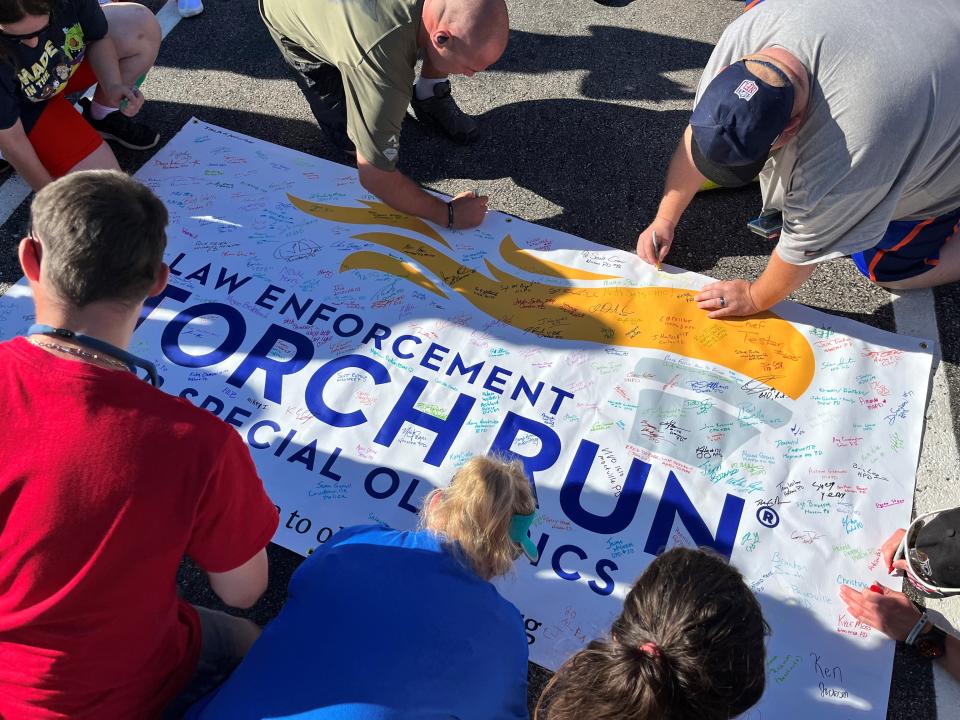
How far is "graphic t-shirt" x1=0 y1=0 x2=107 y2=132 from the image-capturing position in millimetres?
2285

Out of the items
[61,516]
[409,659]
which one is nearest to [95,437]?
[61,516]

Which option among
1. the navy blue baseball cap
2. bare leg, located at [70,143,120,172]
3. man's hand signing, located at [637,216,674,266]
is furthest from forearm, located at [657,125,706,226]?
bare leg, located at [70,143,120,172]

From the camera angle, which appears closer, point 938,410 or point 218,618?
point 218,618

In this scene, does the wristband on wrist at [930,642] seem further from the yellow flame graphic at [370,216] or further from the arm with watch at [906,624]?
the yellow flame graphic at [370,216]

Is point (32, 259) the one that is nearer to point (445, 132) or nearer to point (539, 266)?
point (539, 266)

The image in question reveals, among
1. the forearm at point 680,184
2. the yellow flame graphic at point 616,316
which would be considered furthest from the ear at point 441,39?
the forearm at point 680,184

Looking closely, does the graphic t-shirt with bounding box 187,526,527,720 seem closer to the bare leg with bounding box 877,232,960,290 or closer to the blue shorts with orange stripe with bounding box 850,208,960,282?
the blue shorts with orange stripe with bounding box 850,208,960,282

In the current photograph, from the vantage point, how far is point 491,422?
220cm

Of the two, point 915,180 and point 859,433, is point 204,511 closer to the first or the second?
point 859,433

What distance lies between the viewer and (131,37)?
277 cm

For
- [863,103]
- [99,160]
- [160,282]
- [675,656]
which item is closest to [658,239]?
[863,103]

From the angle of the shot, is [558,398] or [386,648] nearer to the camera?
[386,648]

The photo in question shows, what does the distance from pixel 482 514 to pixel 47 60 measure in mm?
2139

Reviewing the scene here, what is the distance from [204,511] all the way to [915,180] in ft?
6.42
